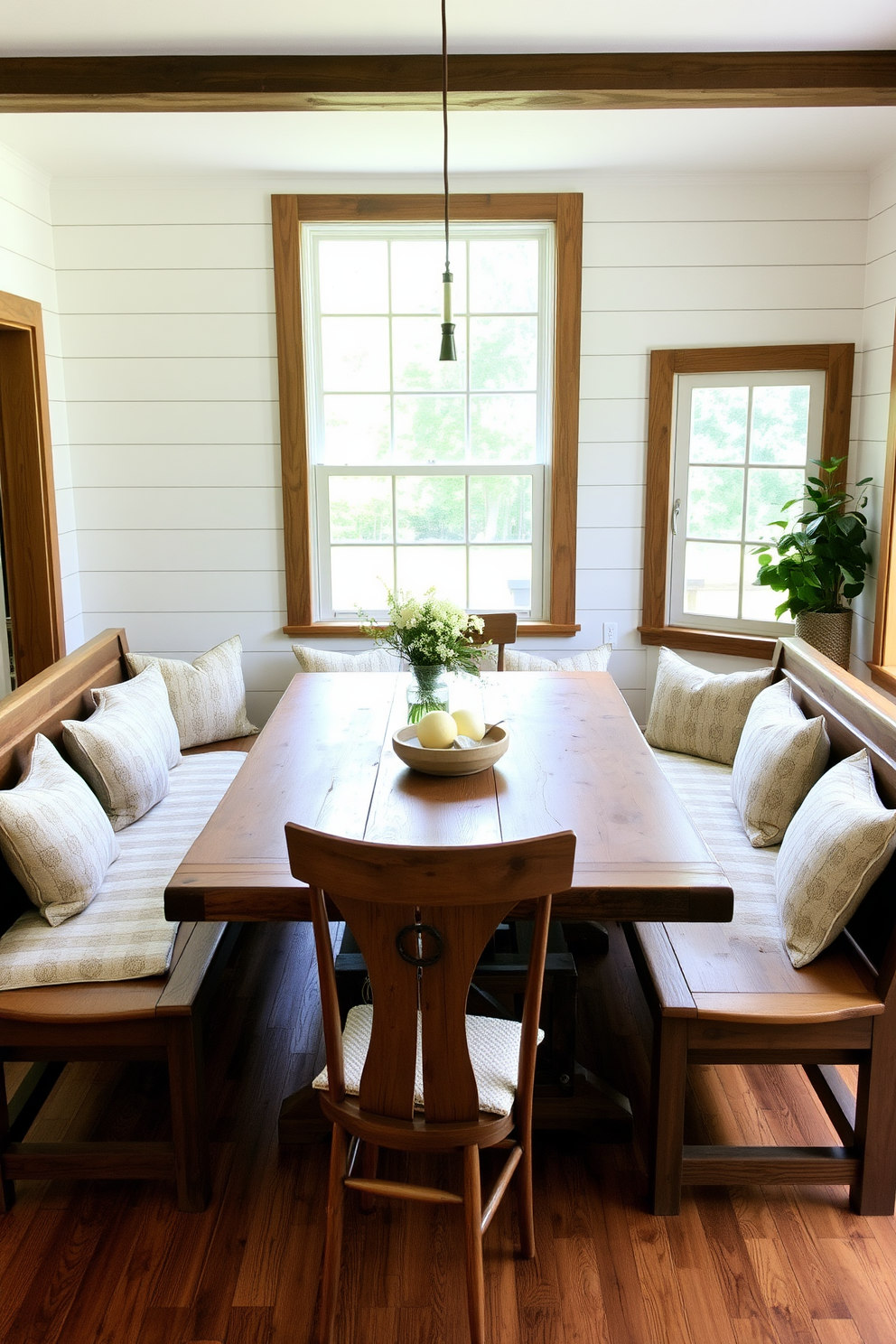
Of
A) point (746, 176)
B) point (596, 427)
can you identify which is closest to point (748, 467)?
point (596, 427)

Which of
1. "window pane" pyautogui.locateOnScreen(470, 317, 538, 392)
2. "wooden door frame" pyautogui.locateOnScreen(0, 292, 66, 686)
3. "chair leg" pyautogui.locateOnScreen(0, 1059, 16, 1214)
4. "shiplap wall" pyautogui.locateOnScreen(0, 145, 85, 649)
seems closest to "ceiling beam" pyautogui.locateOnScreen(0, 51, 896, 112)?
"shiplap wall" pyautogui.locateOnScreen(0, 145, 85, 649)

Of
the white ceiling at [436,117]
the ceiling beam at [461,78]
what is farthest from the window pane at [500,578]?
the ceiling beam at [461,78]

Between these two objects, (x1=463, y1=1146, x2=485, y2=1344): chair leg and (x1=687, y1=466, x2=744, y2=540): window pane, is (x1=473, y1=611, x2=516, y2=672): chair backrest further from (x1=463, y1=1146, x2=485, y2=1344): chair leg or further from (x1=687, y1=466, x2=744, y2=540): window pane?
(x1=463, y1=1146, x2=485, y2=1344): chair leg

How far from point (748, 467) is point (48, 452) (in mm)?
2897

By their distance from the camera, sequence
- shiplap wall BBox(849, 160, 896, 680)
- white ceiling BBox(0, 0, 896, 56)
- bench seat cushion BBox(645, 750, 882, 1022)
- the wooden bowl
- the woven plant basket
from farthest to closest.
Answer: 1. the woven plant basket
2. shiplap wall BBox(849, 160, 896, 680)
3. white ceiling BBox(0, 0, 896, 56)
4. the wooden bowl
5. bench seat cushion BBox(645, 750, 882, 1022)

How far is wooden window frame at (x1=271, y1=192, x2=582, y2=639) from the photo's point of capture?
14.6 ft

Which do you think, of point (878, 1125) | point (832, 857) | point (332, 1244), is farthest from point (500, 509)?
point (332, 1244)

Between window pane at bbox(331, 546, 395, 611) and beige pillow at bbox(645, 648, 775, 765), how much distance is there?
1437 millimetres

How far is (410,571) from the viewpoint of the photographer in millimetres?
4848

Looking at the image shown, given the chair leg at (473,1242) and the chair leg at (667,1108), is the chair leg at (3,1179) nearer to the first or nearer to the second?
the chair leg at (473,1242)

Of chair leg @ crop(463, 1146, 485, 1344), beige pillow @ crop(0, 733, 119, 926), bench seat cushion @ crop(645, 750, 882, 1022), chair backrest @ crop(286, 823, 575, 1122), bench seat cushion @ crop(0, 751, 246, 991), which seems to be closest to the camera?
chair backrest @ crop(286, 823, 575, 1122)

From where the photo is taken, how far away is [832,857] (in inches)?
93.0

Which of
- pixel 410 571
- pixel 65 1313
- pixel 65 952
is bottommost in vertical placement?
pixel 65 1313

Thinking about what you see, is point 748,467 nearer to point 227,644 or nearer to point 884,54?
point 884,54
